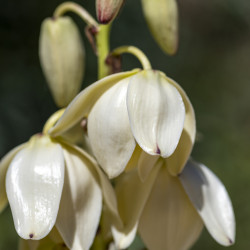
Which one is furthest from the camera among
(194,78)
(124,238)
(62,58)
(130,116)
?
(194,78)

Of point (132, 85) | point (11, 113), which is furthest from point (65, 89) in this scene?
point (11, 113)

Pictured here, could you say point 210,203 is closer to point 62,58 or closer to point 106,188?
point 106,188

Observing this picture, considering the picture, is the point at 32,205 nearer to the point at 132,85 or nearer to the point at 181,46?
the point at 132,85

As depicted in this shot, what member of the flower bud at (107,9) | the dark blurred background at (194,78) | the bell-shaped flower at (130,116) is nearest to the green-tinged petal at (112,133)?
the bell-shaped flower at (130,116)

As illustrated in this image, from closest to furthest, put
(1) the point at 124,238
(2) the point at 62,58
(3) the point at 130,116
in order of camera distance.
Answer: (3) the point at 130,116
(1) the point at 124,238
(2) the point at 62,58

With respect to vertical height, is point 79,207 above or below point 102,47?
below

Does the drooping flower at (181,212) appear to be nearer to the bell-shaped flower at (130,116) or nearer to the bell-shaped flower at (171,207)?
the bell-shaped flower at (171,207)

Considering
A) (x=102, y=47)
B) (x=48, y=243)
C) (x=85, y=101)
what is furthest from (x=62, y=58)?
(x=48, y=243)
